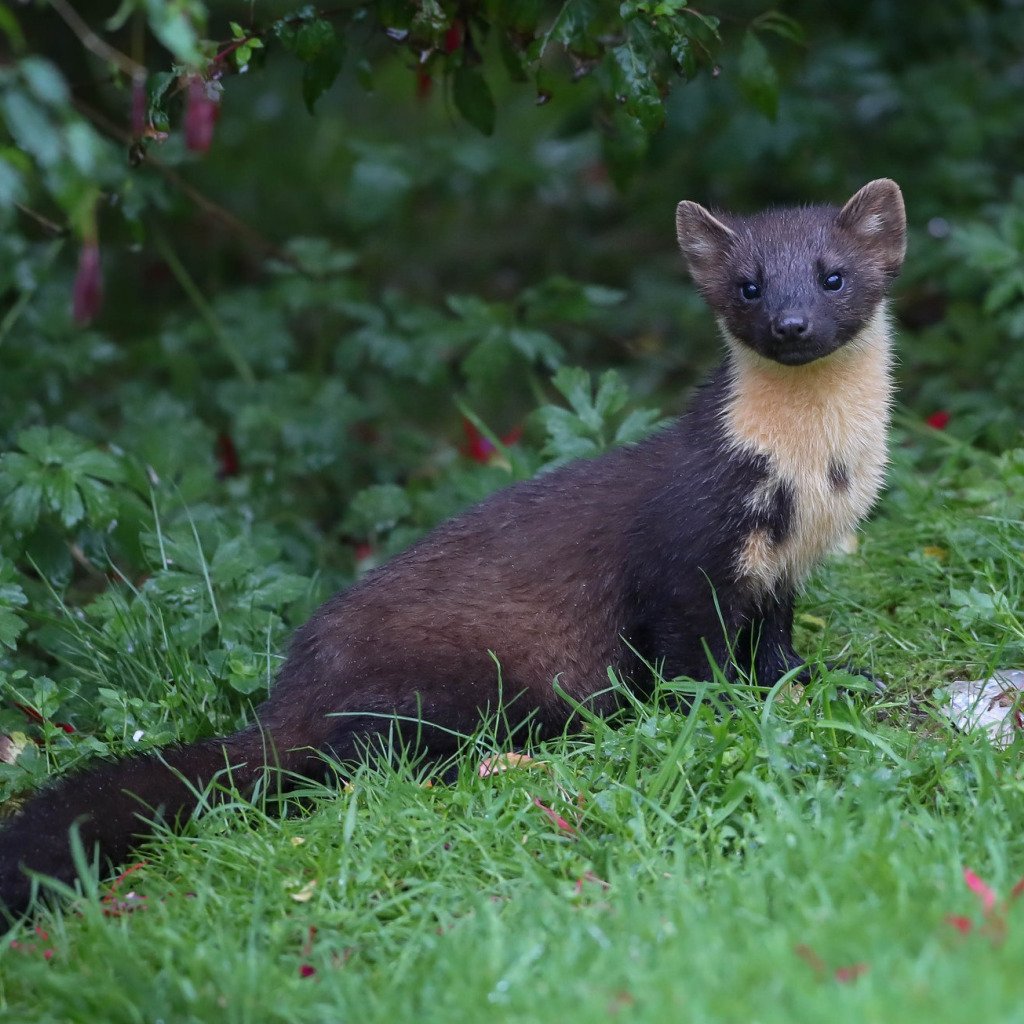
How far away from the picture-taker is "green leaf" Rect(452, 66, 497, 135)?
20.7 ft

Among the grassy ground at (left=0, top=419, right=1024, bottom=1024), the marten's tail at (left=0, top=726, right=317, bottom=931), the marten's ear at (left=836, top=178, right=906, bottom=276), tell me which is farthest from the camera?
the marten's ear at (left=836, top=178, right=906, bottom=276)

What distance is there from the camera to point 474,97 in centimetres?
632

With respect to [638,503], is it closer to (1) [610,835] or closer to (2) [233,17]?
(1) [610,835]

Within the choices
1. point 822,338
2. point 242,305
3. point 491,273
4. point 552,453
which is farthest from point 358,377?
point 822,338

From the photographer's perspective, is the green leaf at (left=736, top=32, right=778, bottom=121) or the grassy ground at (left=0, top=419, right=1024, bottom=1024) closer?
the grassy ground at (left=0, top=419, right=1024, bottom=1024)

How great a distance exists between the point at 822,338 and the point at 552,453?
188cm

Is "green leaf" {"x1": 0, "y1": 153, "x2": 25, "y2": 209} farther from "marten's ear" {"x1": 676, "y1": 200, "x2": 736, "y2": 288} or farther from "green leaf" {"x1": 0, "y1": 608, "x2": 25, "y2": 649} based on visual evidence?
"marten's ear" {"x1": 676, "y1": 200, "x2": 736, "y2": 288}

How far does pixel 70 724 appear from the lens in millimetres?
5508

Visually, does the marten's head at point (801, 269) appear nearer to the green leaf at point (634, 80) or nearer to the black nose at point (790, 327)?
the black nose at point (790, 327)

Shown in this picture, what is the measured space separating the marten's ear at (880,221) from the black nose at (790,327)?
2.06ft

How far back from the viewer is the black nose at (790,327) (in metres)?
4.83

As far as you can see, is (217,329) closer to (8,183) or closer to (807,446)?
(807,446)

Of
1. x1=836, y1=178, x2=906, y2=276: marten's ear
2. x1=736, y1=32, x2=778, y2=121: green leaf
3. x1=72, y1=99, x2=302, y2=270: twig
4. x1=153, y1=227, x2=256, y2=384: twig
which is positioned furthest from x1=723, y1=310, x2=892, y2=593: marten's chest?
x1=153, y1=227, x2=256, y2=384: twig

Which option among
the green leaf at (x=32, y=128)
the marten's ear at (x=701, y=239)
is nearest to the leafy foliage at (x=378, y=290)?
the green leaf at (x=32, y=128)
